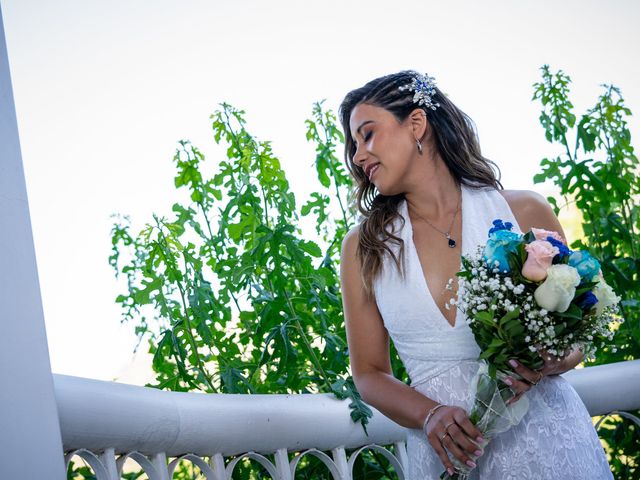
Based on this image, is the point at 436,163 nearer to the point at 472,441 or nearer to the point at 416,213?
the point at 416,213

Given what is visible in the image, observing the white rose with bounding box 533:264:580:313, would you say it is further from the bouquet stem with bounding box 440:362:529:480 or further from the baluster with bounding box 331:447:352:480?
the baluster with bounding box 331:447:352:480

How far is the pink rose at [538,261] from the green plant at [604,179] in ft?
5.26

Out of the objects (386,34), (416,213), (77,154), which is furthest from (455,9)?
(416,213)

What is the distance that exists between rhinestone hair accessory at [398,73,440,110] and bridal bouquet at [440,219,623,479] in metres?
0.70

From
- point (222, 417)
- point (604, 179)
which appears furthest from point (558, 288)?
point (604, 179)

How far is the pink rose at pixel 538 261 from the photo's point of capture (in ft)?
6.07

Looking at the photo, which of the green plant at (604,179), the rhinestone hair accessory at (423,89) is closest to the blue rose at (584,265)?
the rhinestone hair accessory at (423,89)

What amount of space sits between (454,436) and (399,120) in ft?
3.38

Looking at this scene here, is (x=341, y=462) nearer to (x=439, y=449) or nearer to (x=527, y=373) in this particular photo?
(x=439, y=449)

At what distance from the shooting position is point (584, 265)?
1.91 meters

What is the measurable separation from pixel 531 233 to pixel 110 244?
1.84 metres

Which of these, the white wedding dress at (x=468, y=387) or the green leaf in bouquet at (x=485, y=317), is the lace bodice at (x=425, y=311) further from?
the green leaf in bouquet at (x=485, y=317)

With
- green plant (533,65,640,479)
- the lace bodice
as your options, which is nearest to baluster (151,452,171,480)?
the lace bodice

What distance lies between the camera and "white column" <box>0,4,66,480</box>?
1.24 metres
